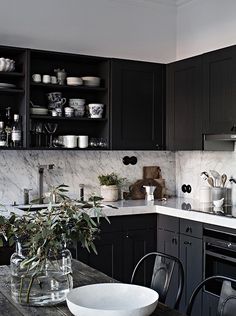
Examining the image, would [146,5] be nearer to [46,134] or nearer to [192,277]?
[46,134]

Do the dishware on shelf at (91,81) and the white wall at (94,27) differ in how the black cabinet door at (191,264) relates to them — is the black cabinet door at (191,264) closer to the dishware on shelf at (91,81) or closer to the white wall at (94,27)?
the dishware on shelf at (91,81)

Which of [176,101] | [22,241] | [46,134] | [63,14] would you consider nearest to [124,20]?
[63,14]

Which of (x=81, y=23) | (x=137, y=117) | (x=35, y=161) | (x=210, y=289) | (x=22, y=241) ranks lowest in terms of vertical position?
(x=210, y=289)

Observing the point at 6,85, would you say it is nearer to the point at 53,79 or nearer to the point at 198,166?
the point at 53,79

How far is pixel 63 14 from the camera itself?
15.9 feet

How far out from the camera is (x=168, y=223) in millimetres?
4441

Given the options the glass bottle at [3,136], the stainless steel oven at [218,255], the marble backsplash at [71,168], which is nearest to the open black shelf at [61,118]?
the glass bottle at [3,136]

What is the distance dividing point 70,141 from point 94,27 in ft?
4.12

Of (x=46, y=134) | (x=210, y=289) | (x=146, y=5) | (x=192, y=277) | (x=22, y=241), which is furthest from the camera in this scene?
(x=146, y=5)

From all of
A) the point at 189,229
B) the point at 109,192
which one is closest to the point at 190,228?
the point at 189,229

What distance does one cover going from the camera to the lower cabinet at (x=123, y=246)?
4311 mm

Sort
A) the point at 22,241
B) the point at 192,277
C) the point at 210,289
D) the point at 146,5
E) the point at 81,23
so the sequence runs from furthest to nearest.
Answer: the point at 146,5, the point at 81,23, the point at 192,277, the point at 210,289, the point at 22,241

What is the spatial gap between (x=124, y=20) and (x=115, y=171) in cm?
156

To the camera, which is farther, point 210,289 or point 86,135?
point 86,135
